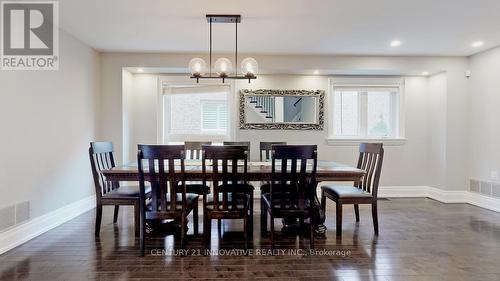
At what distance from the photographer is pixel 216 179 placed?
2680 mm

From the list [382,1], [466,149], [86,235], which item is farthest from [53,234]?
[466,149]

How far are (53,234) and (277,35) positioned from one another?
3.54 meters

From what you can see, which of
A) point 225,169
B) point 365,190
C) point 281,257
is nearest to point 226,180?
point 225,169

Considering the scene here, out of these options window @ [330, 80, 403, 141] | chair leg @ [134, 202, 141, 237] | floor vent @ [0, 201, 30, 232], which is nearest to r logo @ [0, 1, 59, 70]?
floor vent @ [0, 201, 30, 232]

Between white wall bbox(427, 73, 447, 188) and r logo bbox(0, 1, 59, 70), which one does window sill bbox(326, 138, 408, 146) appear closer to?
white wall bbox(427, 73, 447, 188)

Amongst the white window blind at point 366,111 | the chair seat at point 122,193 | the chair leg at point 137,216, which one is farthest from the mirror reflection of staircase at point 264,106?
the chair leg at point 137,216

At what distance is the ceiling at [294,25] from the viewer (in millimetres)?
3018

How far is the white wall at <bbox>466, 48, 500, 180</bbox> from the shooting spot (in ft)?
14.5

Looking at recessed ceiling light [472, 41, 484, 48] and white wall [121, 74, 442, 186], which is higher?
recessed ceiling light [472, 41, 484, 48]

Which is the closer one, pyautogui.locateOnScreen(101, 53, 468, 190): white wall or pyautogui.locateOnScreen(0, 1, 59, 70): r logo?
pyautogui.locateOnScreen(0, 1, 59, 70): r logo

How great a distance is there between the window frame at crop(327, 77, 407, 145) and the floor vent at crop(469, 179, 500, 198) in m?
1.21

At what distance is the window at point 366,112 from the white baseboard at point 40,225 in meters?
4.15

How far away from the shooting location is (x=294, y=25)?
3.55 meters

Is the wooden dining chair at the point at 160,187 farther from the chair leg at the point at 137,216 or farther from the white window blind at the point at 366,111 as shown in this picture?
the white window blind at the point at 366,111
